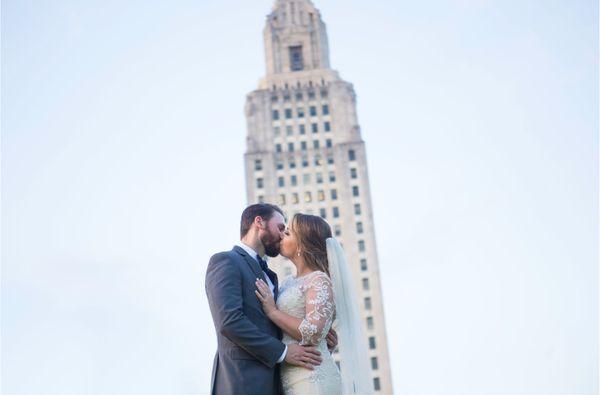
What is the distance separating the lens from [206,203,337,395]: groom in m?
8.52

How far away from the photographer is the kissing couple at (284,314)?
28.2 ft

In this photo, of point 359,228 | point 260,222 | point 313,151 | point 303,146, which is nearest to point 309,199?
point 313,151

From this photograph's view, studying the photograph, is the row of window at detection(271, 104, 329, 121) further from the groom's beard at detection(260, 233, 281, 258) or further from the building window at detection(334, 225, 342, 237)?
the groom's beard at detection(260, 233, 281, 258)

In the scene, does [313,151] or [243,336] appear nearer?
[243,336]

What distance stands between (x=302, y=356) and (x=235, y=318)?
92 centimetres

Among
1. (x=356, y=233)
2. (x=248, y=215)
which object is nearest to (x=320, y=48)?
(x=356, y=233)

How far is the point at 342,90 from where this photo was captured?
7869cm

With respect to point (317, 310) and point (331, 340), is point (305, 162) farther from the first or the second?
point (317, 310)

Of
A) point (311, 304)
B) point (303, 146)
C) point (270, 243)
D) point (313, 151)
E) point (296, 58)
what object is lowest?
point (311, 304)

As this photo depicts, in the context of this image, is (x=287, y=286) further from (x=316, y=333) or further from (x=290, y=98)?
(x=290, y=98)

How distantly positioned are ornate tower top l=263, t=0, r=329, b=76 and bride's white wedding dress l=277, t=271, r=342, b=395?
7332cm

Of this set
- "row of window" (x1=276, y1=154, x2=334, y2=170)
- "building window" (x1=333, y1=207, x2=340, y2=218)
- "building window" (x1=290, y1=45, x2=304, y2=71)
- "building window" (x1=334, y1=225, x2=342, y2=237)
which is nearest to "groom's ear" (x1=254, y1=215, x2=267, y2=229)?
"building window" (x1=334, y1=225, x2=342, y2=237)

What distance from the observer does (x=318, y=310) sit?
356 inches

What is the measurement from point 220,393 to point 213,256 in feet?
4.94
